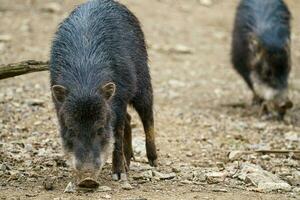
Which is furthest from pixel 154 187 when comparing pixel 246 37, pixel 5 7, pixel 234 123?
pixel 5 7

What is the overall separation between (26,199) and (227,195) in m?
1.59

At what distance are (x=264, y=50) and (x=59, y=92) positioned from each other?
5.27 metres

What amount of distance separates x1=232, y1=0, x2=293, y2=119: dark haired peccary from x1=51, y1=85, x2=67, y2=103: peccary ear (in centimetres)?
478

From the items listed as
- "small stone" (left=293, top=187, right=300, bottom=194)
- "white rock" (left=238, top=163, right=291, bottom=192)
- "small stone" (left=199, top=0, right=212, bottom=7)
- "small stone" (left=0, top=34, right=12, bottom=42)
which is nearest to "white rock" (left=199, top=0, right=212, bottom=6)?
"small stone" (left=199, top=0, right=212, bottom=7)

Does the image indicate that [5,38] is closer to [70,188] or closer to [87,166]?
[70,188]

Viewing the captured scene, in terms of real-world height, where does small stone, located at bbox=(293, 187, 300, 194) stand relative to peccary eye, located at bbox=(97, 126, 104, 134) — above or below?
below

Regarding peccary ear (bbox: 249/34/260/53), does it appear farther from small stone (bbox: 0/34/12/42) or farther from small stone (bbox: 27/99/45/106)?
small stone (bbox: 0/34/12/42)

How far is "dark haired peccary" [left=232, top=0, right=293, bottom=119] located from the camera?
10023 millimetres

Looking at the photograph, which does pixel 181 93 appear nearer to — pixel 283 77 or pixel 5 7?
pixel 283 77

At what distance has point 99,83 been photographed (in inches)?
222

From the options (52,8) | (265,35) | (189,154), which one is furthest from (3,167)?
(52,8)

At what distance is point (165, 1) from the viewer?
51.1 feet

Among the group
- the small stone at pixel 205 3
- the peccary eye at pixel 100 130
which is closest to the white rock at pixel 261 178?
the peccary eye at pixel 100 130

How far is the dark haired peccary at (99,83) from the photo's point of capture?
5.38m
